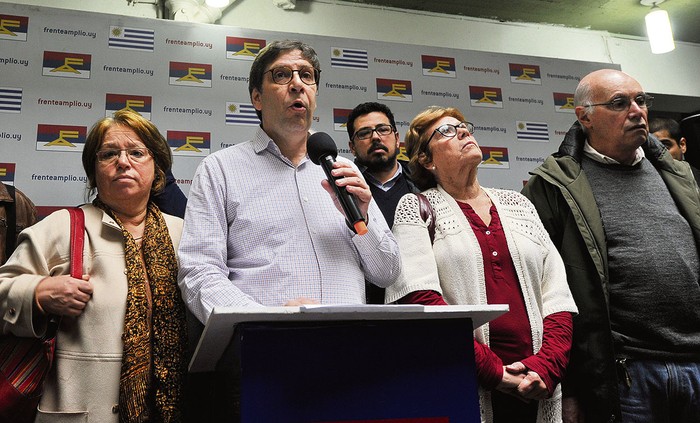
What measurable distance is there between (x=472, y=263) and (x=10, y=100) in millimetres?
2950

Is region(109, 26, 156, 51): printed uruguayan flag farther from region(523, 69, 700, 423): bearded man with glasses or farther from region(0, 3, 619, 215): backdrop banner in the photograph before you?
region(523, 69, 700, 423): bearded man with glasses

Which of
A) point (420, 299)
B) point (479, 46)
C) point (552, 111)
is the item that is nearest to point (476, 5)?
point (479, 46)

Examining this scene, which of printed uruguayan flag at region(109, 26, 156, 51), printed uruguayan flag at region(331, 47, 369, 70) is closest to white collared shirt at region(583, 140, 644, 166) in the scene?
printed uruguayan flag at region(331, 47, 369, 70)

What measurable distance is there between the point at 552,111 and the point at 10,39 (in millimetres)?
3734

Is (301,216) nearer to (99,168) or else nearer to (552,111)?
(99,168)

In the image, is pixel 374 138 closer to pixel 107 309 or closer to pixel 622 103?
pixel 622 103

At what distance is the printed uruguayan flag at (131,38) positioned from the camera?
3.87 meters

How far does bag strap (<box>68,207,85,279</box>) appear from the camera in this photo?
1891 millimetres

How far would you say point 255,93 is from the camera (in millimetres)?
2195

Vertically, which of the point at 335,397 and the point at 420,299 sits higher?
the point at 420,299

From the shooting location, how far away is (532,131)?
15.2 feet

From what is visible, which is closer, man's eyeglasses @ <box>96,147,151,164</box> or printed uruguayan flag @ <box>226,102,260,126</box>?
man's eyeglasses @ <box>96,147,151,164</box>

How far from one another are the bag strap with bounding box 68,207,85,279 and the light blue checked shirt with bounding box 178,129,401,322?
36 cm

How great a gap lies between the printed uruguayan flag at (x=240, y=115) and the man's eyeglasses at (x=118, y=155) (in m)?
1.77
